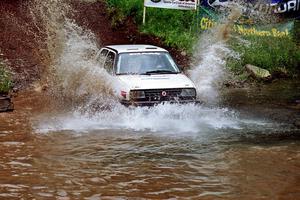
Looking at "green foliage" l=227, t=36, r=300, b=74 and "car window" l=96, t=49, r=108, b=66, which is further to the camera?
"green foliage" l=227, t=36, r=300, b=74

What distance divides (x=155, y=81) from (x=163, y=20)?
1200 centimetres

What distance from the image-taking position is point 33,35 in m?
20.5

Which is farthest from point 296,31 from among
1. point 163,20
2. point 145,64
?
point 145,64

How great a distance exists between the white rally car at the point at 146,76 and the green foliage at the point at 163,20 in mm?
8370

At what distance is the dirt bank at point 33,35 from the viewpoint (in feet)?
57.6

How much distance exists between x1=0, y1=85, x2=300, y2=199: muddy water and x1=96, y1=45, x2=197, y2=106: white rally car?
0.27m

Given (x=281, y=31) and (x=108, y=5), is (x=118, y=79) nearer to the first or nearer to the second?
(x=281, y=31)

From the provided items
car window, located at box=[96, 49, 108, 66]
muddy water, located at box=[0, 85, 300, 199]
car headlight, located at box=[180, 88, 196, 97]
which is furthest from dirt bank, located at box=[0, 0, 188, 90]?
car headlight, located at box=[180, 88, 196, 97]

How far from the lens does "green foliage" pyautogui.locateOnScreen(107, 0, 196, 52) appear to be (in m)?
21.1

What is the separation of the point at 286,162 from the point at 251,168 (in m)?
0.76

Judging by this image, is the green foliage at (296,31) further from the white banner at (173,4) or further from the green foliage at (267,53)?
the white banner at (173,4)

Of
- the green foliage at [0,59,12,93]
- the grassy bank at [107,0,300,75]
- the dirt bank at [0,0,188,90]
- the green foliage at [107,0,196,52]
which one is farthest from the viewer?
the green foliage at [107,0,196,52]

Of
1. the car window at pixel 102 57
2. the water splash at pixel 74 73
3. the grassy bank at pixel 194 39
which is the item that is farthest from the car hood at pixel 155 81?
the grassy bank at pixel 194 39

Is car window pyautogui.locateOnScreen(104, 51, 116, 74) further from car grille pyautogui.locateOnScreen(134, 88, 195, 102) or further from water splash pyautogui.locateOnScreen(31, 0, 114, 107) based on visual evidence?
car grille pyautogui.locateOnScreen(134, 88, 195, 102)
